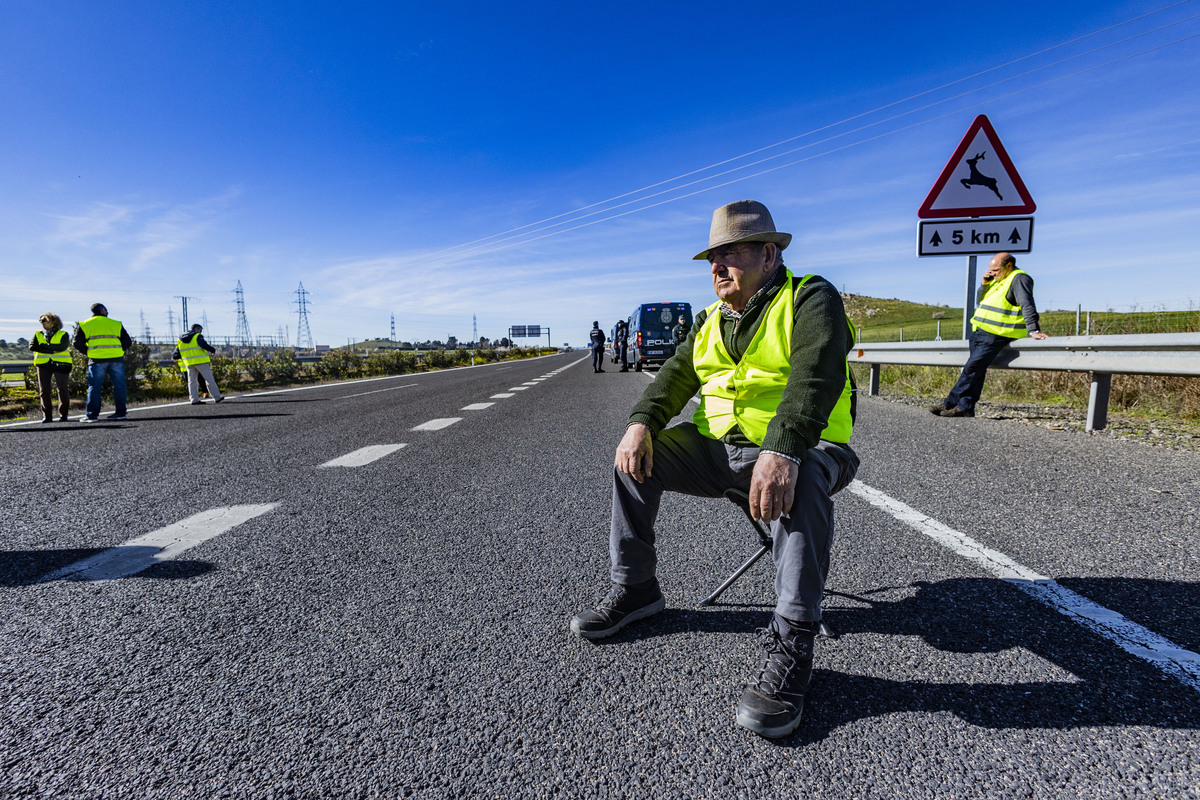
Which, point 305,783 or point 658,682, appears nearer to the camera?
point 305,783

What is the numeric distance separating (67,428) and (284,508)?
670 cm

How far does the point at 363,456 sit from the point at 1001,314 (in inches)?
259

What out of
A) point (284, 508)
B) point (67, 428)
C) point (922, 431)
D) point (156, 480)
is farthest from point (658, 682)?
point (67, 428)

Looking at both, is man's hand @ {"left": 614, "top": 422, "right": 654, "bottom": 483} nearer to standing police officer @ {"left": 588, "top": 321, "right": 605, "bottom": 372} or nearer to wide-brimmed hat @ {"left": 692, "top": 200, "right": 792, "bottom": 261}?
wide-brimmed hat @ {"left": 692, "top": 200, "right": 792, "bottom": 261}

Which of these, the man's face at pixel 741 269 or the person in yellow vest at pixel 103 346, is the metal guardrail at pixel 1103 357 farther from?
the person in yellow vest at pixel 103 346

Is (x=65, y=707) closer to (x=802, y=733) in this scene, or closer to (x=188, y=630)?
(x=188, y=630)

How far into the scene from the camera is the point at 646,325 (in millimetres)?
22125

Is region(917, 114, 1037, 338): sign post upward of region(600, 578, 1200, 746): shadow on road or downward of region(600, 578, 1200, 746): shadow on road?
upward

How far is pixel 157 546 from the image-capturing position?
3014 mm

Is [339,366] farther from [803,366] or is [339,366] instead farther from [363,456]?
[803,366]

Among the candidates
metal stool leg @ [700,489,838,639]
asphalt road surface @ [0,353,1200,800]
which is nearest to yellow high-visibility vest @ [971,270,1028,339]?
asphalt road surface @ [0,353,1200,800]

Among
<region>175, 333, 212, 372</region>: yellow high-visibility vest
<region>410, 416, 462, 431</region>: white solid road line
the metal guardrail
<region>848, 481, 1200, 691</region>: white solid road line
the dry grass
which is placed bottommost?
<region>848, 481, 1200, 691</region>: white solid road line

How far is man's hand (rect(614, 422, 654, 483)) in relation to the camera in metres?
2.17

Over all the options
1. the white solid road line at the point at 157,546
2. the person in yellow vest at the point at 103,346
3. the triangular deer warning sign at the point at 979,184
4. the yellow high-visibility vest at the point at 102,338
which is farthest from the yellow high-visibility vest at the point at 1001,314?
the yellow high-visibility vest at the point at 102,338
